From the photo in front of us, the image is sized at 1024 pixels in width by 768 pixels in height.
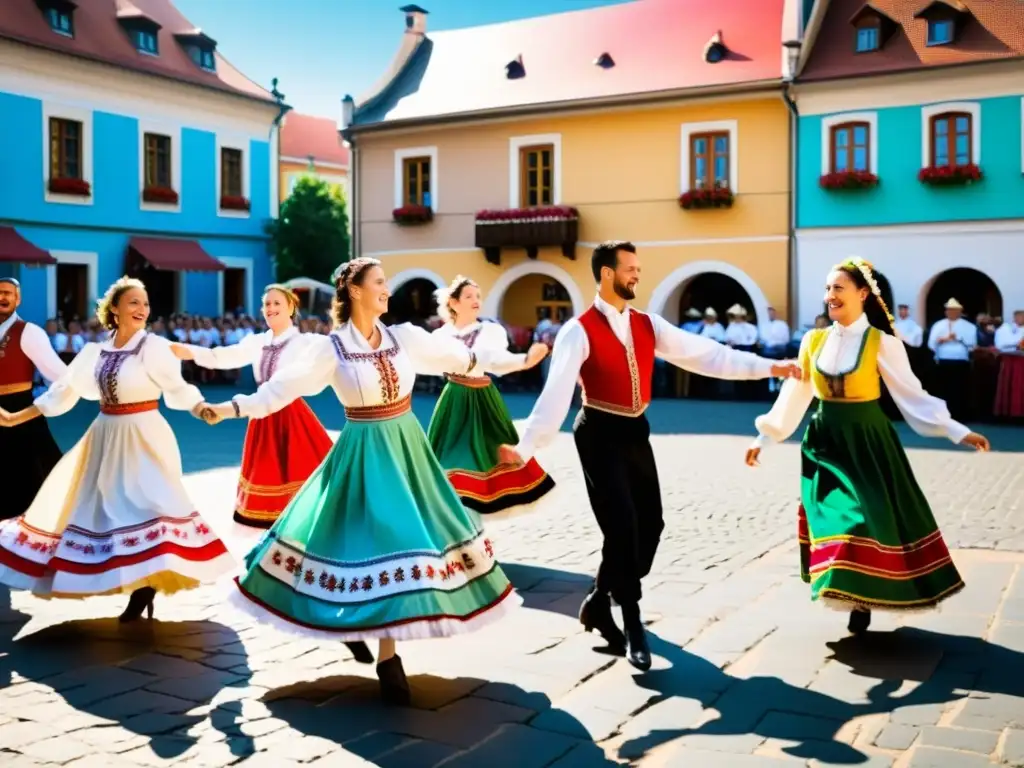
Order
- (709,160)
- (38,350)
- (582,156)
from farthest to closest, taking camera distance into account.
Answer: (582,156), (709,160), (38,350)

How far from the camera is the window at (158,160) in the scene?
98.4ft

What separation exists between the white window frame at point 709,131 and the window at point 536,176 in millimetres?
3227

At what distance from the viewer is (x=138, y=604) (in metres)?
6.41

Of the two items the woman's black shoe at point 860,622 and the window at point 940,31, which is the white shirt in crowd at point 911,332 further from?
the woman's black shoe at point 860,622

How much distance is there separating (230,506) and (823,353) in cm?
557

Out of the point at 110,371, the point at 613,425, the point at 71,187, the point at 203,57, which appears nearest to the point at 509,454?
the point at 613,425

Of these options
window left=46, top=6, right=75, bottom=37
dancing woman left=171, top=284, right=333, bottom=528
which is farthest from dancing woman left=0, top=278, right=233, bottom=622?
window left=46, top=6, right=75, bottom=37

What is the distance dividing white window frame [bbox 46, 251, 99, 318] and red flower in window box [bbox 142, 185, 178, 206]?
2.10 meters

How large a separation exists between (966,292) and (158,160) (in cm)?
1907

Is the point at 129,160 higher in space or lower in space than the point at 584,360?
higher

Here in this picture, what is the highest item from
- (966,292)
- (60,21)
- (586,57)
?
(60,21)

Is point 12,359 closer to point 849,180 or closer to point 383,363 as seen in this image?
point 383,363

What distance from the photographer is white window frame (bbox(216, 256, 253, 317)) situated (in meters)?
31.6

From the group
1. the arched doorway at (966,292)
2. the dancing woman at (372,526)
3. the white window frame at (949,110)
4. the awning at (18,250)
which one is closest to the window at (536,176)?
the white window frame at (949,110)
